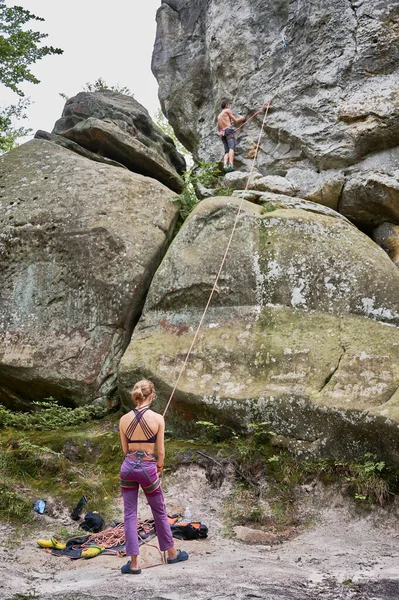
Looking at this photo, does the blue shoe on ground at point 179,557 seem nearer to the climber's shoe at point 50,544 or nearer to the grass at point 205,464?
the grass at point 205,464

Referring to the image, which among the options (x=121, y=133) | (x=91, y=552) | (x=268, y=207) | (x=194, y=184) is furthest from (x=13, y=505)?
(x=121, y=133)

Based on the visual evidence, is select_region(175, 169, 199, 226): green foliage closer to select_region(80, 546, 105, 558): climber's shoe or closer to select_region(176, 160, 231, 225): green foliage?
select_region(176, 160, 231, 225): green foliage

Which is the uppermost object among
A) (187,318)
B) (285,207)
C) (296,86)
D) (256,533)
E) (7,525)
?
(296,86)

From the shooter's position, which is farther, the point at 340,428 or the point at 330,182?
the point at 330,182

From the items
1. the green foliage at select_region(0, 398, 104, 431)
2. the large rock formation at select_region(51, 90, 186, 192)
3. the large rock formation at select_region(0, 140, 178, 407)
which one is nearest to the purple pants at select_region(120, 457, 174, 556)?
the green foliage at select_region(0, 398, 104, 431)

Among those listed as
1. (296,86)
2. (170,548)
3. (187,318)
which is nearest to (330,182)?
(296,86)

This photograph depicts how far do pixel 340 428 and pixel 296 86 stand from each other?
387 inches

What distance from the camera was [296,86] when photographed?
14711 millimetres

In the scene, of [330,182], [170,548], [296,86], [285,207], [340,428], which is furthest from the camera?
[296,86]

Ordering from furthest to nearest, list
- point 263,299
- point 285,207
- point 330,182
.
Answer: point 330,182 < point 285,207 < point 263,299

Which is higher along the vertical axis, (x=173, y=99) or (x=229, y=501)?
(x=173, y=99)

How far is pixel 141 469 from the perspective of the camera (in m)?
5.88

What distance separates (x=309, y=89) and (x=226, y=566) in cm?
1190

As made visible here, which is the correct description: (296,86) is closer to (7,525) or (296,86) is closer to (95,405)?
(95,405)
